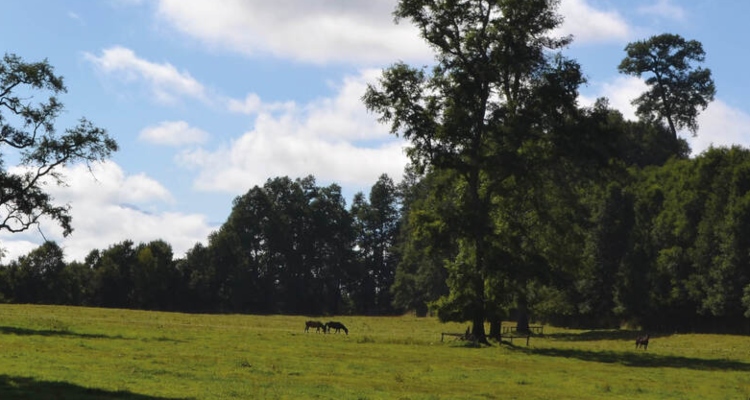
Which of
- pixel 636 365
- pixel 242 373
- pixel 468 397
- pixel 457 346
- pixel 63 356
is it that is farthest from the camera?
pixel 457 346

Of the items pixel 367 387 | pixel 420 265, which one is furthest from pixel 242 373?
pixel 420 265

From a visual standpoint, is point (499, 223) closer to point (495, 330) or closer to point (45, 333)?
point (495, 330)

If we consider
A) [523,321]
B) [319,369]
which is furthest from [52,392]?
[523,321]

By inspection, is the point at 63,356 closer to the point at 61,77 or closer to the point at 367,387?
the point at 367,387

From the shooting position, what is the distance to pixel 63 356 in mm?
32875

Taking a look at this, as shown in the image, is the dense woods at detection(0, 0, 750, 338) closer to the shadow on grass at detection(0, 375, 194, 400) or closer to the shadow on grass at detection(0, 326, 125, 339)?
the shadow on grass at detection(0, 326, 125, 339)

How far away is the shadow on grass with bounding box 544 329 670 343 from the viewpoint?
7855 centimetres

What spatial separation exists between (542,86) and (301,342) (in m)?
22.6

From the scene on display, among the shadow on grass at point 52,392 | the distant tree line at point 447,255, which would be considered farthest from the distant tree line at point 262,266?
the shadow on grass at point 52,392

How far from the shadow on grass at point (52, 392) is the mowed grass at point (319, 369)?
28 millimetres

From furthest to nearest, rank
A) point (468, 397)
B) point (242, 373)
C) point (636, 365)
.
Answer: point (636, 365) → point (242, 373) → point (468, 397)

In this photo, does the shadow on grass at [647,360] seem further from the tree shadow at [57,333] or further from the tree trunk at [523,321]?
the tree trunk at [523,321]

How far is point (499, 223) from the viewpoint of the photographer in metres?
56.1

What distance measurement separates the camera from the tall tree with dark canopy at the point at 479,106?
175 feet
